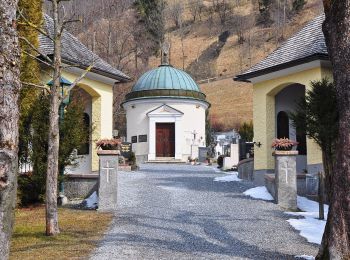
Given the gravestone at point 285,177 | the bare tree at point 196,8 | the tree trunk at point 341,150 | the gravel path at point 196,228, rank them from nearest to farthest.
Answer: the tree trunk at point 341,150, the gravel path at point 196,228, the gravestone at point 285,177, the bare tree at point 196,8

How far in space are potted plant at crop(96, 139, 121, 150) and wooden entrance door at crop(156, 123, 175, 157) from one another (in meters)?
20.5

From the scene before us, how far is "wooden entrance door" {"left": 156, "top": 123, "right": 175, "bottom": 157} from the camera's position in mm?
33219

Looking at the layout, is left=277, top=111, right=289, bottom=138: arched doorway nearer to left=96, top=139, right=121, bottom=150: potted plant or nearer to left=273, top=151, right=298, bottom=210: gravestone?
left=273, top=151, right=298, bottom=210: gravestone

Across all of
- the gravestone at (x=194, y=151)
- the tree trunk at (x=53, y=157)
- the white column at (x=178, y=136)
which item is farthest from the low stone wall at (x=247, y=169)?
the white column at (x=178, y=136)

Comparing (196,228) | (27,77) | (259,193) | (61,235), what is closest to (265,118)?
(259,193)

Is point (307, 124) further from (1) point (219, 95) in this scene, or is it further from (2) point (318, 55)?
(1) point (219, 95)

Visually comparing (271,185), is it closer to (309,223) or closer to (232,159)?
(309,223)

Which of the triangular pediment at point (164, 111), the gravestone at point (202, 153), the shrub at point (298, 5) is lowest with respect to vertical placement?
the gravestone at point (202, 153)

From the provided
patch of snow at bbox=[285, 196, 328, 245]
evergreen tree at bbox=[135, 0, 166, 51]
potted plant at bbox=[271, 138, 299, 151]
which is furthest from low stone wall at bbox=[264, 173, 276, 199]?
evergreen tree at bbox=[135, 0, 166, 51]

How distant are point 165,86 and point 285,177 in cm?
2207

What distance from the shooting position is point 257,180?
17.9 meters

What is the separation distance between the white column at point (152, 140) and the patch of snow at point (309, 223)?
780 inches

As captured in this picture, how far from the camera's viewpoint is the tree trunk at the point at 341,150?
20.9ft

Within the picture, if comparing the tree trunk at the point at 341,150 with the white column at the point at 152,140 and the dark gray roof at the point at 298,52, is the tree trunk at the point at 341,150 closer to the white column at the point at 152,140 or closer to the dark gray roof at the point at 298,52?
the dark gray roof at the point at 298,52
